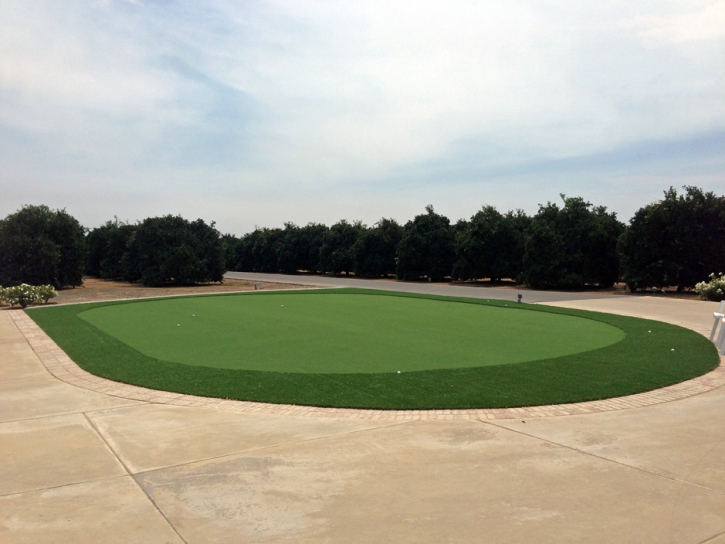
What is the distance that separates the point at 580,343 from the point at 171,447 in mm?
8267

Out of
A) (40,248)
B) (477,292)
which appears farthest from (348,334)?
(40,248)

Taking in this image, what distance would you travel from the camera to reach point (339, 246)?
149 ft

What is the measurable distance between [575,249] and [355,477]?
83.7 ft

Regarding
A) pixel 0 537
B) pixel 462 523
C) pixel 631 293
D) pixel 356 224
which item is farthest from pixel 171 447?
pixel 356 224

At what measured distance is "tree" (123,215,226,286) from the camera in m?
33.5

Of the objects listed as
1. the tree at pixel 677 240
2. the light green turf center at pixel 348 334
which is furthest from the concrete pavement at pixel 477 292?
the light green turf center at pixel 348 334

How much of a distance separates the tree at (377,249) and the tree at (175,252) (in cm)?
1089

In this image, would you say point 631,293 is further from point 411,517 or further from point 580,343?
point 411,517

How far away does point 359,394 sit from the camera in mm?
6922

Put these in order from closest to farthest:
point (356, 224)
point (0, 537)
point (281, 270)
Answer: point (0, 537), point (356, 224), point (281, 270)

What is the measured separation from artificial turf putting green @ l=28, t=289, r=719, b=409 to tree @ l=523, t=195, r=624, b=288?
442 inches

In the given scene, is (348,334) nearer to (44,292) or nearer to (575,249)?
(44,292)

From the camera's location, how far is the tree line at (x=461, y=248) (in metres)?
23.4

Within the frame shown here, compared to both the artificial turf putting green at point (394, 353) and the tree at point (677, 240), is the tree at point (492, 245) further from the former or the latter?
the artificial turf putting green at point (394, 353)
